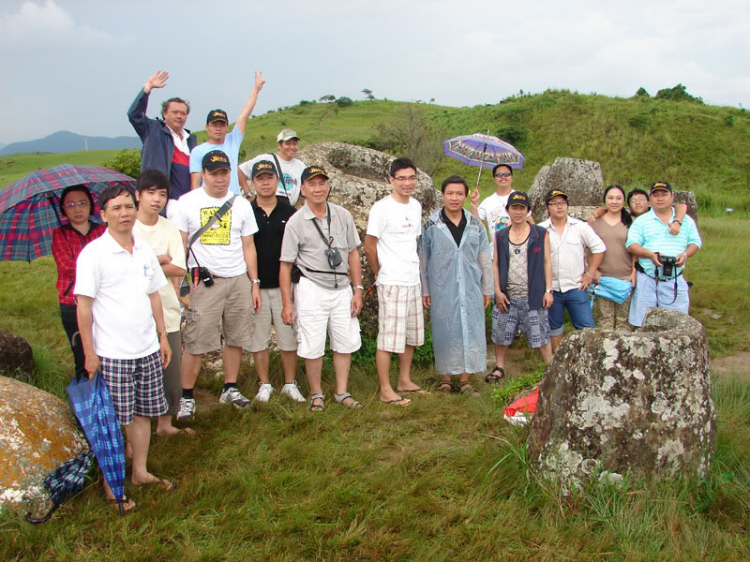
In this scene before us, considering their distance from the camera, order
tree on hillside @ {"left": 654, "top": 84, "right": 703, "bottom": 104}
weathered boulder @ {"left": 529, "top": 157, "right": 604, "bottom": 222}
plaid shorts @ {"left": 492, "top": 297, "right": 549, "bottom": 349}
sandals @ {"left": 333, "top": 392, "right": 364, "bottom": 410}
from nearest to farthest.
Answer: sandals @ {"left": 333, "top": 392, "right": 364, "bottom": 410} < plaid shorts @ {"left": 492, "top": 297, "right": 549, "bottom": 349} < weathered boulder @ {"left": 529, "top": 157, "right": 604, "bottom": 222} < tree on hillside @ {"left": 654, "top": 84, "right": 703, "bottom": 104}

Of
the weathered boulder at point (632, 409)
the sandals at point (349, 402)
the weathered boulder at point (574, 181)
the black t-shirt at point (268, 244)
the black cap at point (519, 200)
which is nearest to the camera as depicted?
the weathered boulder at point (632, 409)

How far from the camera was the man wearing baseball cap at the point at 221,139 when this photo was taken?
5.94 m

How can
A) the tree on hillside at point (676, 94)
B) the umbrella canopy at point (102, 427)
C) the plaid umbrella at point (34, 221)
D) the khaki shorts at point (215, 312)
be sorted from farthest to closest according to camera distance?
the tree on hillside at point (676, 94)
the khaki shorts at point (215, 312)
the plaid umbrella at point (34, 221)
the umbrella canopy at point (102, 427)

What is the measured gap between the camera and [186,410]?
5.01 m

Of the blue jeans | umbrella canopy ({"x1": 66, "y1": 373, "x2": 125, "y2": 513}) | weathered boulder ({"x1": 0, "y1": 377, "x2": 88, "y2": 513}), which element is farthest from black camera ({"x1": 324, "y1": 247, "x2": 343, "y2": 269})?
the blue jeans

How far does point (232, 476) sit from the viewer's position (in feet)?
12.5

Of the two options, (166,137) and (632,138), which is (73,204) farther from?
(632,138)

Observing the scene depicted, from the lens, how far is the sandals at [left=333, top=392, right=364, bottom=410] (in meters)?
5.16

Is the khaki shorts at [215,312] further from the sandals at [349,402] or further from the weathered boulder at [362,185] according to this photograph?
the weathered boulder at [362,185]

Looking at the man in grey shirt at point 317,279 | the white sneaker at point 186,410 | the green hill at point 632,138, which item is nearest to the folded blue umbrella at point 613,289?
the man in grey shirt at point 317,279

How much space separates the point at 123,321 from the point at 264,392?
79.1 inches

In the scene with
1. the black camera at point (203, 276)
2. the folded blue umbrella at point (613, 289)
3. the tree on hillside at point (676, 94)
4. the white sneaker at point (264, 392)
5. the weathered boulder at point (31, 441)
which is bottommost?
the white sneaker at point (264, 392)

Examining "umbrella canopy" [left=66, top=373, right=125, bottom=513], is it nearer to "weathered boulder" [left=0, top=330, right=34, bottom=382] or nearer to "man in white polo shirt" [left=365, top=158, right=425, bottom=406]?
"weathered boulder" [left=0, top=330, right=34, bottom=382]

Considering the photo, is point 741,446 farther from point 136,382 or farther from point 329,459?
point 136,382
